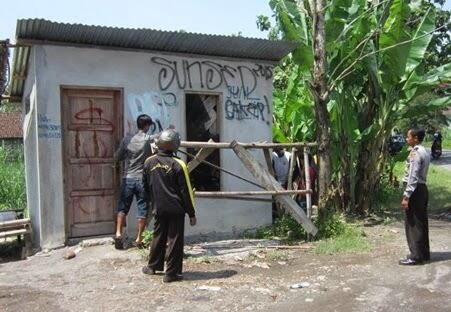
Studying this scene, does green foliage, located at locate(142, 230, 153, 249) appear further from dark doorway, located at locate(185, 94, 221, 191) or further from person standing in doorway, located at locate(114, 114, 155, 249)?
dark doorway, located at locate(185, 94, 221, 191)

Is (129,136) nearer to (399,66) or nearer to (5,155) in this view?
(399,66)

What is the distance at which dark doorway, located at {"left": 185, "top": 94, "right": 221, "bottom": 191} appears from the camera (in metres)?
8.79

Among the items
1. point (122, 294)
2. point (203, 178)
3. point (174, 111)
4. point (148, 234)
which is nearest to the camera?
point (122, 294)

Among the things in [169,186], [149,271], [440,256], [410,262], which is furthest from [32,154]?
[440,256]

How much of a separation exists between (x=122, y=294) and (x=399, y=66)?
241 inches

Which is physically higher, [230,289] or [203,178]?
[203,178]

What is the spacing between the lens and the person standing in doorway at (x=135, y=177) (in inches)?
289

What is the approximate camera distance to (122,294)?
569 centimetres

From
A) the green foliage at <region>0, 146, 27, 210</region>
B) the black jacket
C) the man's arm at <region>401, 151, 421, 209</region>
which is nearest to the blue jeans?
the black jacket

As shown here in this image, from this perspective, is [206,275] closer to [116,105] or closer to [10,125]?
[116,105]

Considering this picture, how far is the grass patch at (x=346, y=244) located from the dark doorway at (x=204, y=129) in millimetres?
2099

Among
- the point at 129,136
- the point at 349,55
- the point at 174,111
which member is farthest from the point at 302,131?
the point at 129,136

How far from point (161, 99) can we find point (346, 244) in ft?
Answer: 11.4

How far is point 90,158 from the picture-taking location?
794cm
